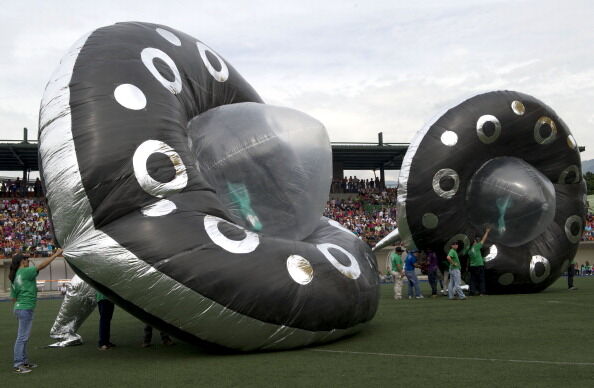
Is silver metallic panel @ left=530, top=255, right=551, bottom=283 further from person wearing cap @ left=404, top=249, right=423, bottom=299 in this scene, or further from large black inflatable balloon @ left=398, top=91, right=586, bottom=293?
person wearing cap @ left=404, top=249, right=423, bottom=299

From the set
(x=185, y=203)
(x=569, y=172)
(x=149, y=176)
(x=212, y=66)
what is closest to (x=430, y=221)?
(x=569, y=172)

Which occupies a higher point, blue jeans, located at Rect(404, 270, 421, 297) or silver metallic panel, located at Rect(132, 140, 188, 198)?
silver metallic panel, located at Rect(132, 140, 188, 198)

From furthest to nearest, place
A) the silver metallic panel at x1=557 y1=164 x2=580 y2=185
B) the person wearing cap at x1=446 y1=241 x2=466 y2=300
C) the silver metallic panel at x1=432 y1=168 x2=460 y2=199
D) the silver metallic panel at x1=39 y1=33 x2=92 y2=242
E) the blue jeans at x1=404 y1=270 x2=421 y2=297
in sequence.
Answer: the blue jeans at x1=404 y1=270 x2=421 y2=297 → the silver metallic panel at x1=557 y1=164 x2=580 y2=185 → the silver metallic panel at x1=432 y1=168 x2=460 y2=199 → the person wearing cap at x1=446 y1=241 x2=466 y2=300 → the silver metallic panel at x1=39 y1=33 x2=92 y2=242

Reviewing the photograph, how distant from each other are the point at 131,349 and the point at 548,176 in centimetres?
965

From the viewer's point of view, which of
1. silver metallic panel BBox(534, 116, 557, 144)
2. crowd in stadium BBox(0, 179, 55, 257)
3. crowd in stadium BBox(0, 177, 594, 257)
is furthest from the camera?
crowd in stadium BBox(0, 177, 594, 257)

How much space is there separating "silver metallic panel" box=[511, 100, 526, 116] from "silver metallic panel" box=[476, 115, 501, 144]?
21.4 inches

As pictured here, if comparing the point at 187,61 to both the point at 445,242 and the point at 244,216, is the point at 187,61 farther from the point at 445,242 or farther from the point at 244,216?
the point at 445,242

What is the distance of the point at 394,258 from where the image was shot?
13.9m

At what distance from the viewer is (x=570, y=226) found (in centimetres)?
1377

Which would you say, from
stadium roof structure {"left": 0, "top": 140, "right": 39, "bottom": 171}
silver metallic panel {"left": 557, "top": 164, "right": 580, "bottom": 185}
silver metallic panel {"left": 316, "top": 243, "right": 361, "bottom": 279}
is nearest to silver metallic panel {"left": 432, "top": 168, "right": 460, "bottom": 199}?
silver metallic panel {"left": 557, "top": 164, "right": 580, "bottom": 185}

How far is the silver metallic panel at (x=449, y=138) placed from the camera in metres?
12.8

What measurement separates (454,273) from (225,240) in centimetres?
730

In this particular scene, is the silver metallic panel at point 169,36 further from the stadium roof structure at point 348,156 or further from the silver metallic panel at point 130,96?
the stadium roof structure at point 348,156

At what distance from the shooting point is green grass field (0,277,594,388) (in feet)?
18.4
